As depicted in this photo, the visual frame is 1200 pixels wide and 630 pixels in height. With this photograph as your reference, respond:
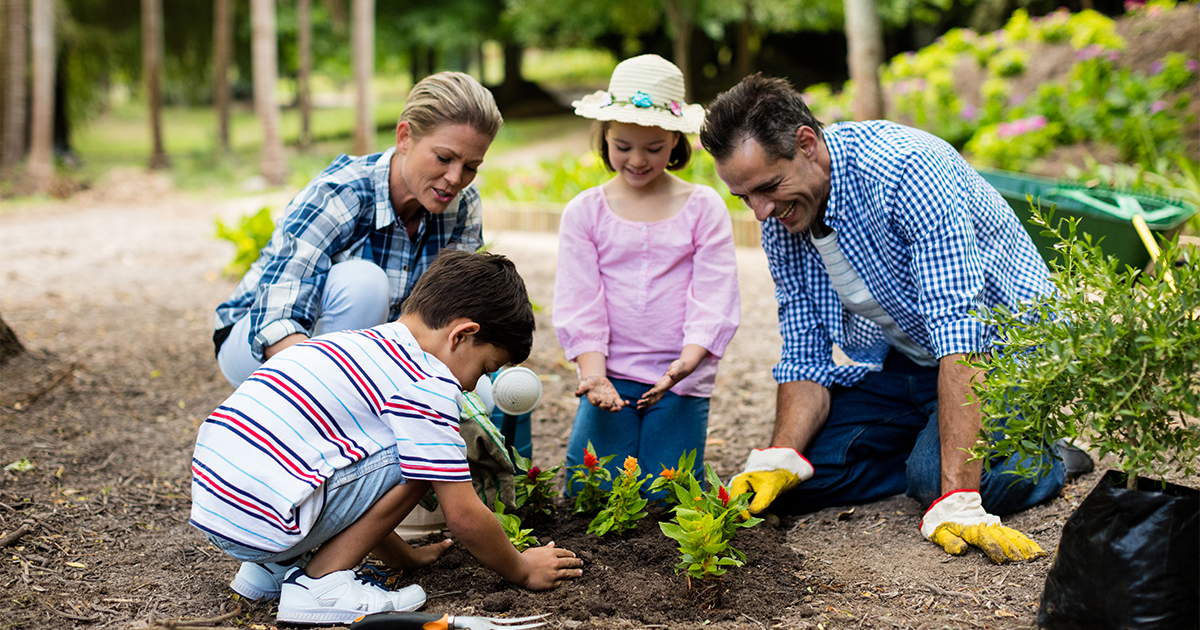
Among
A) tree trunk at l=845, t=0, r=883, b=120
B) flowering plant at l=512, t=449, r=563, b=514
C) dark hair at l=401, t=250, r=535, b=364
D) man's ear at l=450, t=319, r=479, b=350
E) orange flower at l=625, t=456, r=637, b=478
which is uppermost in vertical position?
tree trunk at l=845, t=0, r=883, b=120

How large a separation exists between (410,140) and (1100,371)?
1976mm

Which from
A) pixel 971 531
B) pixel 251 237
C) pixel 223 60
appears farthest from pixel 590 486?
pixel 223 60

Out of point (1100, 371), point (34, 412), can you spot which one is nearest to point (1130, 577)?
point (1100, 371)

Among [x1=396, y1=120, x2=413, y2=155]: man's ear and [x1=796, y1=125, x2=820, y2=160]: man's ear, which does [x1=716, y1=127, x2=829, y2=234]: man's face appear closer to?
[x1=796, y1=125, x2=820, y2=160]: man's ear

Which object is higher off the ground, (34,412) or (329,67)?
(329,67)

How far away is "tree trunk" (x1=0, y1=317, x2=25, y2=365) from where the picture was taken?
3.63 metres

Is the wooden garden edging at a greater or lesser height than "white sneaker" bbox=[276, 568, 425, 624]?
greater

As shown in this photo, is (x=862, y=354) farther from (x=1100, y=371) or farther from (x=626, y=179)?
(x=1100, y=371)

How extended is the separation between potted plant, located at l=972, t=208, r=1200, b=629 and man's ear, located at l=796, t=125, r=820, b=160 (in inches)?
35.5

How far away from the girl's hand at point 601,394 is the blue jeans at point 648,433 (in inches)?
9.3

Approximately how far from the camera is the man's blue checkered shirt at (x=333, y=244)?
257 cm

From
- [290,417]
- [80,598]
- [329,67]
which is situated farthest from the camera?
[329,67]

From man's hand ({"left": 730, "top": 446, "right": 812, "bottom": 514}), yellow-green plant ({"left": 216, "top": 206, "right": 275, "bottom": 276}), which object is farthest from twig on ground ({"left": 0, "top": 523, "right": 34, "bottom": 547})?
yellow-green plant ({"left": 216, "top": 206, "right": 275, "bottom": 276})

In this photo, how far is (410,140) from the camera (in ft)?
8.84
